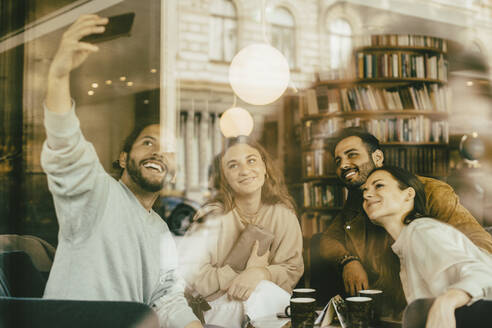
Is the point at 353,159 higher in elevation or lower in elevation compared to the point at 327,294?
higher

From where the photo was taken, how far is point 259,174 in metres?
2.58

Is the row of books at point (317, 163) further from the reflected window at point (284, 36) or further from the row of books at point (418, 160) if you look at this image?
the reflected window at point (284, 36)

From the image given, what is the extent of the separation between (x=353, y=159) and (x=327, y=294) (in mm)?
791

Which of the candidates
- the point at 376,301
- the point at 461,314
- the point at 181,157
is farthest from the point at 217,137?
the point at 461,314

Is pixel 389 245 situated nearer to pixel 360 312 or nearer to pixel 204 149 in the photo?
pixel 360 312

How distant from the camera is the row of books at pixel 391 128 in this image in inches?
103

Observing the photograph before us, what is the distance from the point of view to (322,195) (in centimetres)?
261

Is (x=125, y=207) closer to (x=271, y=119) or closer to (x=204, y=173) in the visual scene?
(x=204, y=173)

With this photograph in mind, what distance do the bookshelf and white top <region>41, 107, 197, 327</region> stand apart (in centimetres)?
95

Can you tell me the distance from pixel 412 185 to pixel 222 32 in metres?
1.39

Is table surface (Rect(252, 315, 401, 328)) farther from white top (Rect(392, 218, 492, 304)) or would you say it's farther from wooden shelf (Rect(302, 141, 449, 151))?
wooden shelf (Rect(302, 141, 449, 151))

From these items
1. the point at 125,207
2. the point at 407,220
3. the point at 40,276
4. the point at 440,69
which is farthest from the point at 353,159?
the point at 40,276

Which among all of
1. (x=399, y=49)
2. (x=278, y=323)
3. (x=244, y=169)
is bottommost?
(x=278, y=323)

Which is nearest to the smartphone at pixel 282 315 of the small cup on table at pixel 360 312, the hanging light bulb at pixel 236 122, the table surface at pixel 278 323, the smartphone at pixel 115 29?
the table surface at pixel 278 323
